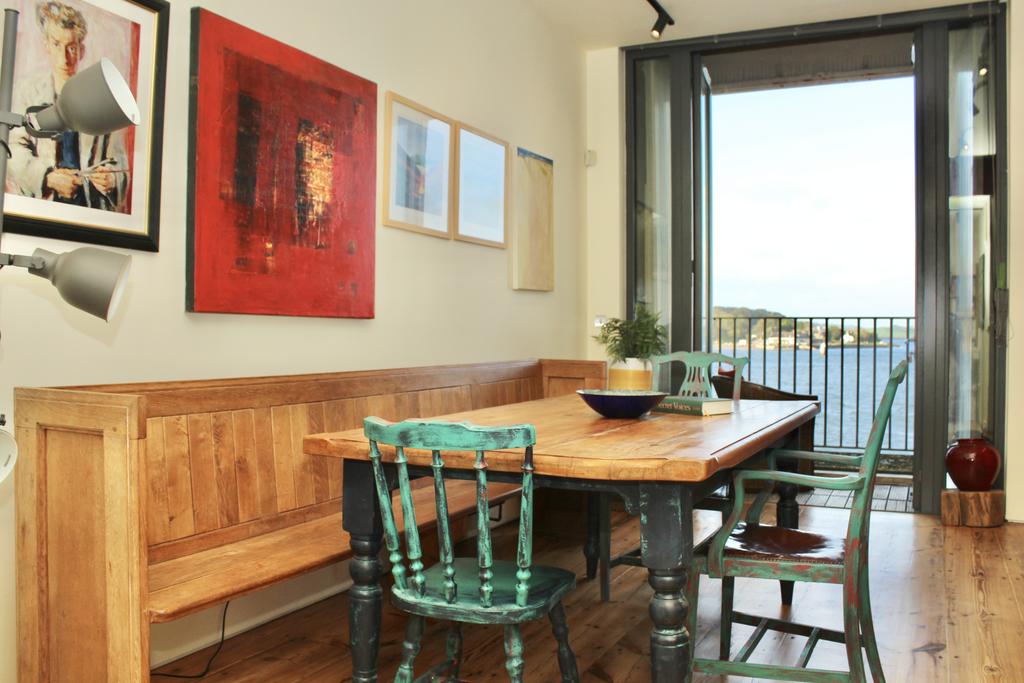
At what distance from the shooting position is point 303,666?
8.73 feet

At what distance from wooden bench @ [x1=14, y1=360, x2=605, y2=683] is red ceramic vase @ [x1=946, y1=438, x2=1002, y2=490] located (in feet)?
9.72

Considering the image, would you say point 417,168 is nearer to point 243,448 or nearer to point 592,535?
point 243,448

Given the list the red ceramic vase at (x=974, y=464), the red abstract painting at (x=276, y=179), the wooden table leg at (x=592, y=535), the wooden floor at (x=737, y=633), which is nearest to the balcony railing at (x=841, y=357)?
the red ceramic vase at (x=974, y=464)

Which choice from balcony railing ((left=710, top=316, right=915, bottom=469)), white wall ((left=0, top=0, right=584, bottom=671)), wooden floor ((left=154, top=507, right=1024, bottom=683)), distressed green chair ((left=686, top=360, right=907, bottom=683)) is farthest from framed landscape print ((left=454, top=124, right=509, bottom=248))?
balcony railing ((left=710, top=316, right=915, bottom=469))

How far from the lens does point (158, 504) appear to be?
244cm

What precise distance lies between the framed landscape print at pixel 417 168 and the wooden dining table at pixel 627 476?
1353 millimetres

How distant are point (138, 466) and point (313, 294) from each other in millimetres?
1381

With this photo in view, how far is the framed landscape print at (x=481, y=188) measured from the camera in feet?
14.3

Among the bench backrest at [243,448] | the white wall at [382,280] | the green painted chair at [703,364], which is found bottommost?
the bench backrest at [243,448]

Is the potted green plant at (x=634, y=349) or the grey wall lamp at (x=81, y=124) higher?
the grey wall lamp at (x=81, y=124)

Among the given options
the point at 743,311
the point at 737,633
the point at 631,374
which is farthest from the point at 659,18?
the point at 743,311

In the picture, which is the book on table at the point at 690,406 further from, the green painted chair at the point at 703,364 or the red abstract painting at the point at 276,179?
the red abstract painting at the point at 276,179

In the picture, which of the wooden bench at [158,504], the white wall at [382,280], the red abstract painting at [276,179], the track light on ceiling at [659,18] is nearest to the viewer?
the wooden bench at [158,504]

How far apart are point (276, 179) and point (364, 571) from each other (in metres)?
1.53
